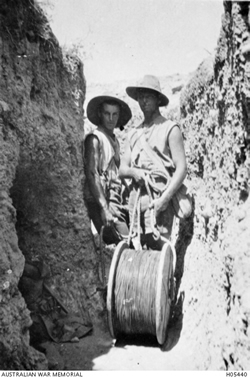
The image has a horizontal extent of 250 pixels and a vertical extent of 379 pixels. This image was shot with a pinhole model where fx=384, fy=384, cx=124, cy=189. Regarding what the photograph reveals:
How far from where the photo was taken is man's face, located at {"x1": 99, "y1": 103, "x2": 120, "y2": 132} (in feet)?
18.7

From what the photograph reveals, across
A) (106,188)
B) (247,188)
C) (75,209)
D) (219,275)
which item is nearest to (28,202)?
(75,209)

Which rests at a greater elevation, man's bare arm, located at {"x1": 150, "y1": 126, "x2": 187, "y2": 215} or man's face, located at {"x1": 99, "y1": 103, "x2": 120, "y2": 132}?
man's face, located at {"x1": 99, "y1": 103, "x2": 120, "y2": 132}

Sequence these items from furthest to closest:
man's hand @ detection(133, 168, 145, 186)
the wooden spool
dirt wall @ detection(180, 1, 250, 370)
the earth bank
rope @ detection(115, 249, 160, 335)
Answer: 1. man's hand @ detection(133, 168, 145, 186)
2. rope @ detection(115, 249, 160, 335)
3. the wooden spool
4. the earth bank
5. dirt wall @ detection(180, 1, 250, 370)

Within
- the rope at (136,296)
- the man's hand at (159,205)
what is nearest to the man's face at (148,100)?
the man's hand at (159,205)

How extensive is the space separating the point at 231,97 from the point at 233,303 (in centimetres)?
174

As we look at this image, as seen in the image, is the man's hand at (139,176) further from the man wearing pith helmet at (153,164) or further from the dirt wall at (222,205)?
the dirt wall at (222,205)

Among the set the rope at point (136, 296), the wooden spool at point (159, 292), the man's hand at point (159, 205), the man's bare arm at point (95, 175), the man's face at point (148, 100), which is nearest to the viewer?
the wooden spool at point (159, 292)

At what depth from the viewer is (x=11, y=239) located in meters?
Answer: 3.66

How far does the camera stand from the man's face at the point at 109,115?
18.7 feet

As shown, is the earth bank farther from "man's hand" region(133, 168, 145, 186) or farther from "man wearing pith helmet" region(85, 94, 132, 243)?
"man's hand" region(133, 168, 145, 186)

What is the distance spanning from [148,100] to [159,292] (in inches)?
99.9

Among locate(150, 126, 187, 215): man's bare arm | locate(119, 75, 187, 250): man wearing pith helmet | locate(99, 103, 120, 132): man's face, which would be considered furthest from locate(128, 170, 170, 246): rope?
locate(99, 103, 120, 132): man's face

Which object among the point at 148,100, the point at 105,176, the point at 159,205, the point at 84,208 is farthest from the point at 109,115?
the point at 159,205

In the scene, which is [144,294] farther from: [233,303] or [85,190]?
[85,190]
